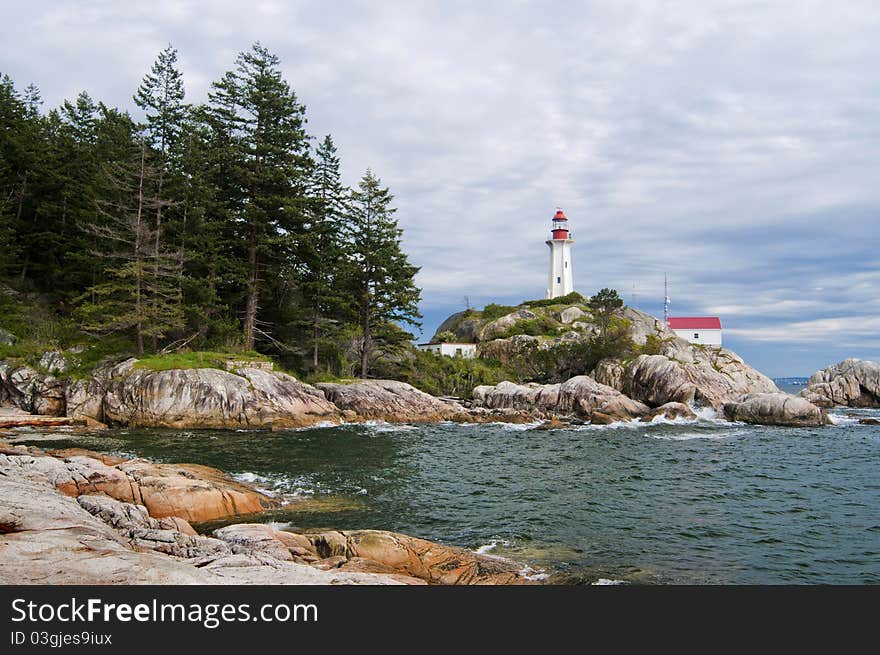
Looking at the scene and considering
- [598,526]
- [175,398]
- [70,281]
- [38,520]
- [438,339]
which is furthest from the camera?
[438,339]

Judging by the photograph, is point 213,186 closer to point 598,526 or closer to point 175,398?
point 175,398

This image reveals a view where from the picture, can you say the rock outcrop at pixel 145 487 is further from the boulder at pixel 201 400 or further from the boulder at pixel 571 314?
the boulder at pixel 571 314

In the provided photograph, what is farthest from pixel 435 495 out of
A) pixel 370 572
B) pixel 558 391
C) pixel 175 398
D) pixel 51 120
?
pixel 51 120

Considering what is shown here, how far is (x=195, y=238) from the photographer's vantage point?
3738cm

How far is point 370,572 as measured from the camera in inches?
357

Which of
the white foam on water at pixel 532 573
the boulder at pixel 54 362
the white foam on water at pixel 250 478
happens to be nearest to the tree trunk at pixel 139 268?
the boulder at pixel 54 362

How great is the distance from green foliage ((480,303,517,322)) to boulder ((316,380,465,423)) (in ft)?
109

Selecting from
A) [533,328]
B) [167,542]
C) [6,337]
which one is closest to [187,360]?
[6,337]

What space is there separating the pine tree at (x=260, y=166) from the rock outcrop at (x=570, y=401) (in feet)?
70.7

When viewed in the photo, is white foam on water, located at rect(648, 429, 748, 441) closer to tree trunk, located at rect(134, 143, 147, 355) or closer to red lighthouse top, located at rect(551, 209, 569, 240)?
tree trunk, located at rect(134, 143, 147, 355)

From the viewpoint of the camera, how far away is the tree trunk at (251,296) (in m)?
39.9
